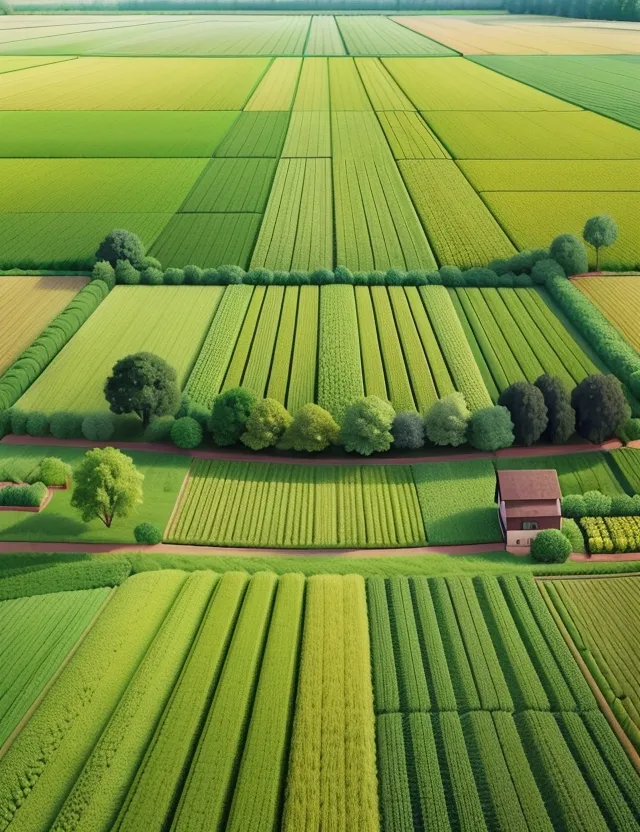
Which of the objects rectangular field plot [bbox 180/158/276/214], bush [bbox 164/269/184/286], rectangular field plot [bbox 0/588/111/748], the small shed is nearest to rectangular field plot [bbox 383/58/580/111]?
rectangular field plot [bbox 180/158/276/214]

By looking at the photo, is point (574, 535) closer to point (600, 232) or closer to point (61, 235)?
point (600, 232)

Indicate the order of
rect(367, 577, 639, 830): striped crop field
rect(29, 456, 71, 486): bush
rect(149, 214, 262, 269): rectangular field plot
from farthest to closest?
rect(149, 214, 262, 269): rectangular field plot → rect(29, 456, 71, 486): bush → rect(367, 577, 639, 830): striped crop field

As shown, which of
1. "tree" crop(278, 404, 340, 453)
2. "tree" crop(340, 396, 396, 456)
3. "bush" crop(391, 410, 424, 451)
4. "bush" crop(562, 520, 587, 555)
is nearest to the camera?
"bush" crop(562, 520, 587, 555)

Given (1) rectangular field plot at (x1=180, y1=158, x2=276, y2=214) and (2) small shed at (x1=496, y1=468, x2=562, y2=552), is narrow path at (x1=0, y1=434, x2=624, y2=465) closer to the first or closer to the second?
(2) small shed at (x1=496, y1=468, x2=562, y2=552)

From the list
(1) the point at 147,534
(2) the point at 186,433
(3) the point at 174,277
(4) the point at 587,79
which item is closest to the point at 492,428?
(2) the point at 186,433

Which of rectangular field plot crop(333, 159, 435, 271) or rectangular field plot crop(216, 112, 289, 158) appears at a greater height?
rectangular field plot crop(333, 159, 435, 271)

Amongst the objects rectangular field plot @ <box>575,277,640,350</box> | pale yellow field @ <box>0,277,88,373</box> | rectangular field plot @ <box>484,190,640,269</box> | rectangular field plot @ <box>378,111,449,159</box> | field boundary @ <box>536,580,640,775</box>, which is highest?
field boundary @ <box>536,580,640,775</box>

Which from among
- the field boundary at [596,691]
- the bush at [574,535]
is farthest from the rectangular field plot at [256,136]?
the field boundary at [596,691]
